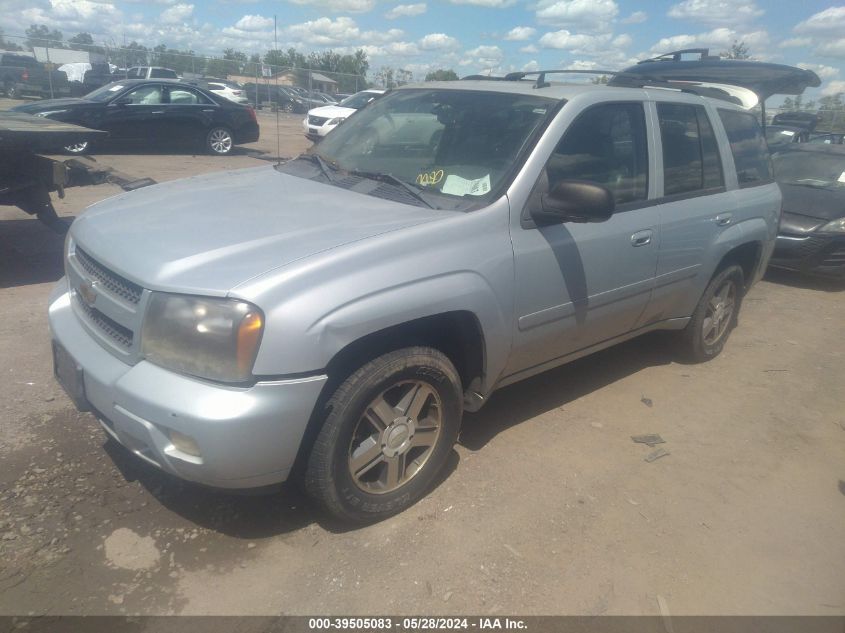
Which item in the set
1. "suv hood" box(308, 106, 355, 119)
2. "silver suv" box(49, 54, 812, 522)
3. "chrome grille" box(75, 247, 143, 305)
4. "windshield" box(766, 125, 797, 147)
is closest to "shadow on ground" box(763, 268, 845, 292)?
"silver suv" box(49, 54, 812, 522)

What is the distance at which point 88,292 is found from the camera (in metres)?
2.81

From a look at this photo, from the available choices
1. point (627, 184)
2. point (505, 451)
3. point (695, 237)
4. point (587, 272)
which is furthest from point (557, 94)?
point (505, 451)

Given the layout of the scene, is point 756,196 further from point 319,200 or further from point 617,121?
point 319,200

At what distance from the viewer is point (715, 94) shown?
5230mm

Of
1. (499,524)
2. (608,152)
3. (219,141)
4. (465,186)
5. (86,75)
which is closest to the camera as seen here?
(499,524)

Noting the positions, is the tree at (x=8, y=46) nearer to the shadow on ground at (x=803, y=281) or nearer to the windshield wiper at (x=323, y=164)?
the windshield wiper at (x=323, y=164)

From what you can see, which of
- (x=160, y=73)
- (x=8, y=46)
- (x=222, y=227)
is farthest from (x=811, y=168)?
(x=8, y=46)

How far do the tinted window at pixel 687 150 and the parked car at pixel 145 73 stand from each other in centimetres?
2405

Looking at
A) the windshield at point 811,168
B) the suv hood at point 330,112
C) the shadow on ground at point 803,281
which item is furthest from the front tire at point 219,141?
the shadow on ground at point 803,281

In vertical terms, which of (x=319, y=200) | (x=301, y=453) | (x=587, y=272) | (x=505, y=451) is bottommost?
(x=505, y=451)

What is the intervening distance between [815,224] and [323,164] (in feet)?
21.0

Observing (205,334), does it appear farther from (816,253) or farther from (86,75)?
(86,75)

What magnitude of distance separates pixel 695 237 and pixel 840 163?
6155 millimetres

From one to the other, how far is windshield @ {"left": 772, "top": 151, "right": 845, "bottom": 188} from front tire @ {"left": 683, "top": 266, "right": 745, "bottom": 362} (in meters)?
4.57
